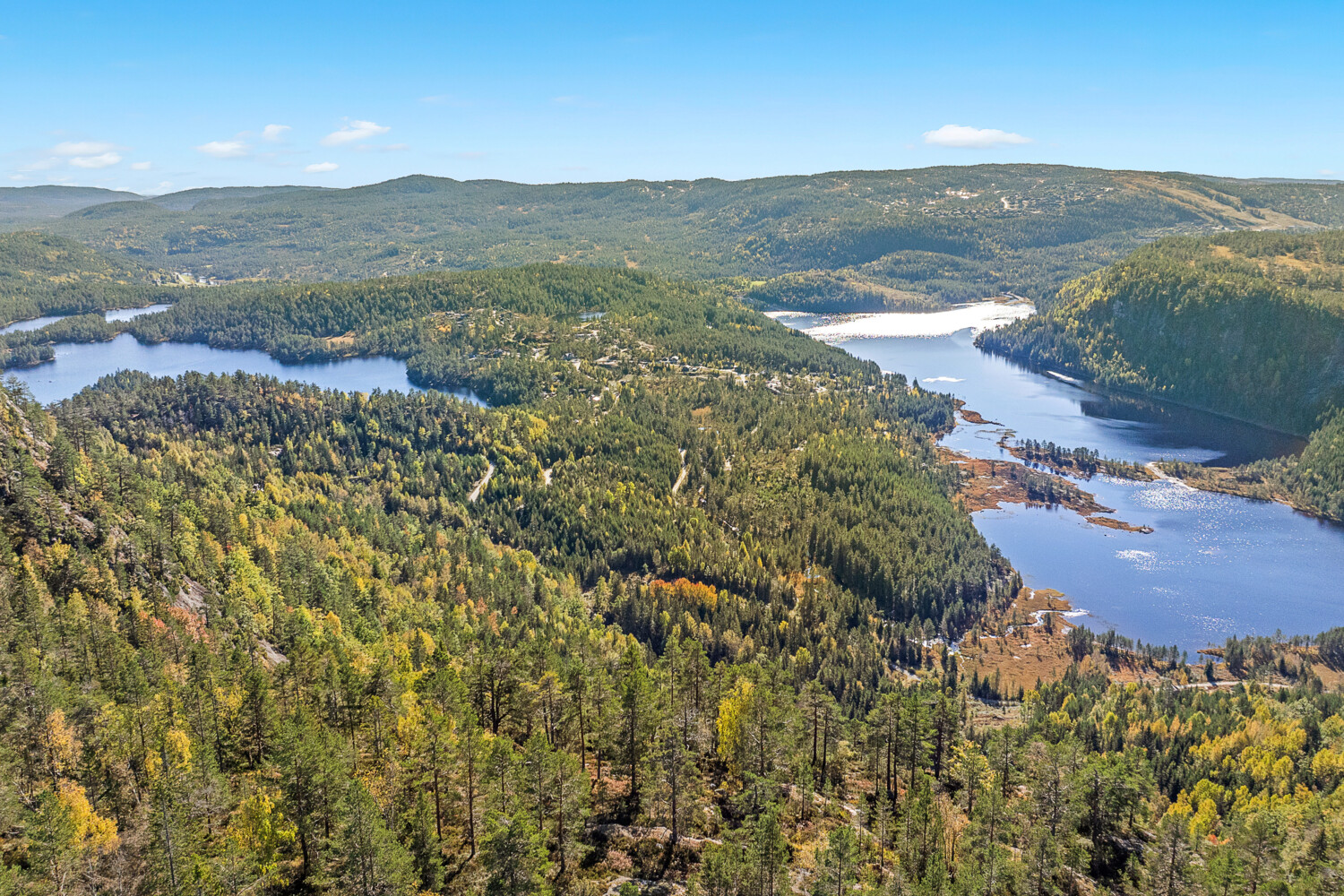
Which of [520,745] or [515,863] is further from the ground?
[515,863]

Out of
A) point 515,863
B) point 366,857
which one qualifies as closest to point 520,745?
point 515,863

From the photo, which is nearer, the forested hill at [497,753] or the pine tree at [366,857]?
the pine tree at [366,857]

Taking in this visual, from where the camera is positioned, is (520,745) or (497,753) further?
(520,745)

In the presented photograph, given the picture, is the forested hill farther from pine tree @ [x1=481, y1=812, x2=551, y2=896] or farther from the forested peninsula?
the forested peninsula


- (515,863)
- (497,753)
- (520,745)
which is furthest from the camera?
(520,745)

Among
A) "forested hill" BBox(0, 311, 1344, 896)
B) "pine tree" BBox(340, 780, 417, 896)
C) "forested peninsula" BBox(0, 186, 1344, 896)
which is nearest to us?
"pine tree" BBox(340, 780, 417, 896)

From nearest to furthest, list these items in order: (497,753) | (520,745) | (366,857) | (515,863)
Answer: (366,857)
(515,863)
(497,753)
(520,745)

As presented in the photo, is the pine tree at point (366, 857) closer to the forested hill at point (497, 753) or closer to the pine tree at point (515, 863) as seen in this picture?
the forested hill at point (497, 753)

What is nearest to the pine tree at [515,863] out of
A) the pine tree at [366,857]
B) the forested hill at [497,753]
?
the forested hill at [497,753]

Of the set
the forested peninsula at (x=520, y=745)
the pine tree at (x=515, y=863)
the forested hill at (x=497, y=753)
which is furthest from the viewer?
the forested peninsula at (x=520, y=745)

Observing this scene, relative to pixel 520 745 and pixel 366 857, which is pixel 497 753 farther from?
pixel 520 745

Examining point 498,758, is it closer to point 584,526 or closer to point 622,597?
point 622,597

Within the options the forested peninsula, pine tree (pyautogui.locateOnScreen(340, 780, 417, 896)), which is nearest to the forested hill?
pine tree (pyautogui.locateOnScreen(340, 780, 417, 896))
